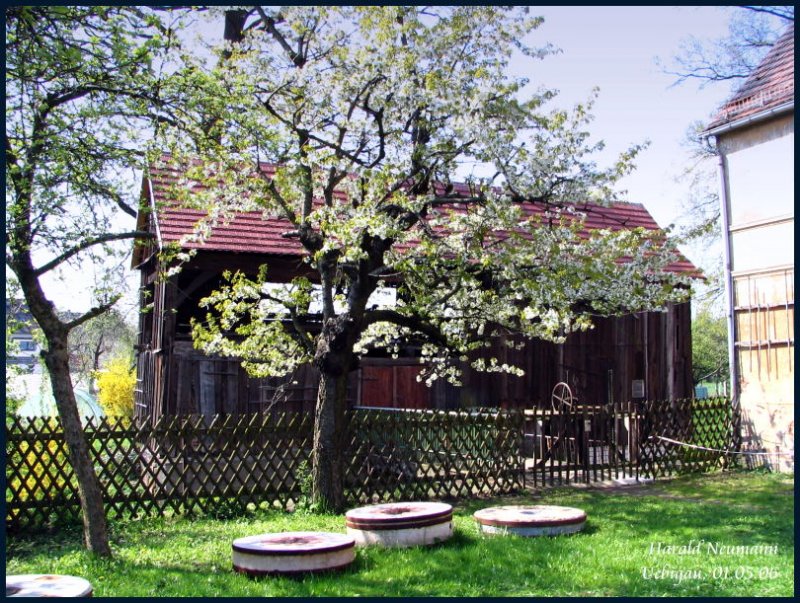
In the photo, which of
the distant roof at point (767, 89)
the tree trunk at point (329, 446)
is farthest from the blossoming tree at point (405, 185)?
the distant roof at point (767, 89)

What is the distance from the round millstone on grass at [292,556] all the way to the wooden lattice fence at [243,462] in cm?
371

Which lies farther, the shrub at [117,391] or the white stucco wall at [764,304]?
the shrub at [117,391]

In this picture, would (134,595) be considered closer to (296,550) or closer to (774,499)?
(296,550)

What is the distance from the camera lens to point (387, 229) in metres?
9.80

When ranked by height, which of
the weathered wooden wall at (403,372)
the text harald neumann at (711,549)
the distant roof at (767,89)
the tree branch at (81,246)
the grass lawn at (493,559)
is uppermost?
the distant roof at (767,89)

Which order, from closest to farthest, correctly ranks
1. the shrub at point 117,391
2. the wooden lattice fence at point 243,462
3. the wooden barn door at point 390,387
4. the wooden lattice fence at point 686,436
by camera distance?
the wooden lattice fence at point 243,462
the wooden lattice fence at point 686,436
the wooden barn door at point 390,387
the shrub at point 117,391

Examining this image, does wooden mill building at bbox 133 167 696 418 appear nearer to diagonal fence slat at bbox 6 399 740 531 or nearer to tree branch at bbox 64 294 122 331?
diagonal fence slat at bbox 6 399 740 531

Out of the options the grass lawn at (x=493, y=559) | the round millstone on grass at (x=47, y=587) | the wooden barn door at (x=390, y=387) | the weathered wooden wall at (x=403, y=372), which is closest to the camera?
the round millstone on grass at (x=47, y=587)

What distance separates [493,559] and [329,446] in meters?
3.82

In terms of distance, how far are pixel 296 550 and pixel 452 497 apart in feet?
17.5

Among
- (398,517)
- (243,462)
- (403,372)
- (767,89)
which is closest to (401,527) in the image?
(398,517)

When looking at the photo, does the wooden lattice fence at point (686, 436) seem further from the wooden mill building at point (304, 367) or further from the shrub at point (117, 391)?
the shrub at point (117, 391)

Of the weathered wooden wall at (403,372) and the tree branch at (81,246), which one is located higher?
the tree branch at (81,246)

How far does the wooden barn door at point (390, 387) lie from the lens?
58.3ft
